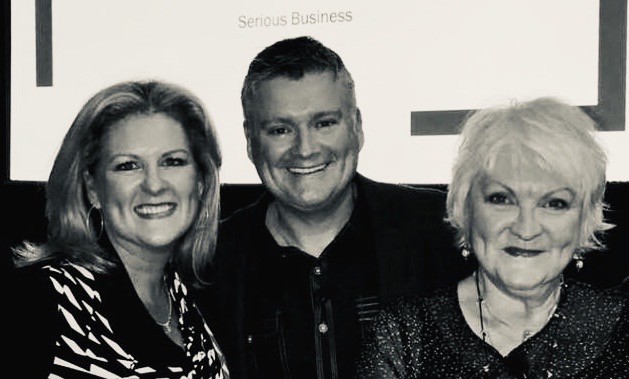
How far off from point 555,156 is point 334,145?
0.63 m

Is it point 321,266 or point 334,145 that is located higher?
point 334,145

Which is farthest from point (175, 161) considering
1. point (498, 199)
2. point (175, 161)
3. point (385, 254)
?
point (498, 199)

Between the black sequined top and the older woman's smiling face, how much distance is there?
0.09 meters

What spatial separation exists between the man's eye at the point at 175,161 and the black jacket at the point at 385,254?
1.06ft

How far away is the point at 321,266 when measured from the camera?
1873 millimetres

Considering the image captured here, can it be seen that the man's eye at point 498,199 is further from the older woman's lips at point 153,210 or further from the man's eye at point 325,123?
the older woman's lips at point 153,210

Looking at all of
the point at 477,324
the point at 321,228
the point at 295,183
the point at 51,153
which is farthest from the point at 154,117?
the point at 51,153

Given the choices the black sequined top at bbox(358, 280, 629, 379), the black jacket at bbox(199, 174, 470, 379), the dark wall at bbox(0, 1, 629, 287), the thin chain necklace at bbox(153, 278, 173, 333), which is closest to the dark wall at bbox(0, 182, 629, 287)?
the dark wall at bbox(0, 1, 629, 287)

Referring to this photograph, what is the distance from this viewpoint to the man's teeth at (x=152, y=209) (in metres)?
1.66

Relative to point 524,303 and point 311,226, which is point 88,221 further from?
point 524,303

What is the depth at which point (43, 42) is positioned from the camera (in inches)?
104


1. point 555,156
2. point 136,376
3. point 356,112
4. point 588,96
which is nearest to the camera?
point 555,156

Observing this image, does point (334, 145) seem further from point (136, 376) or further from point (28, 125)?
point (28, 125)

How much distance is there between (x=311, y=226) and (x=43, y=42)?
1272mm
